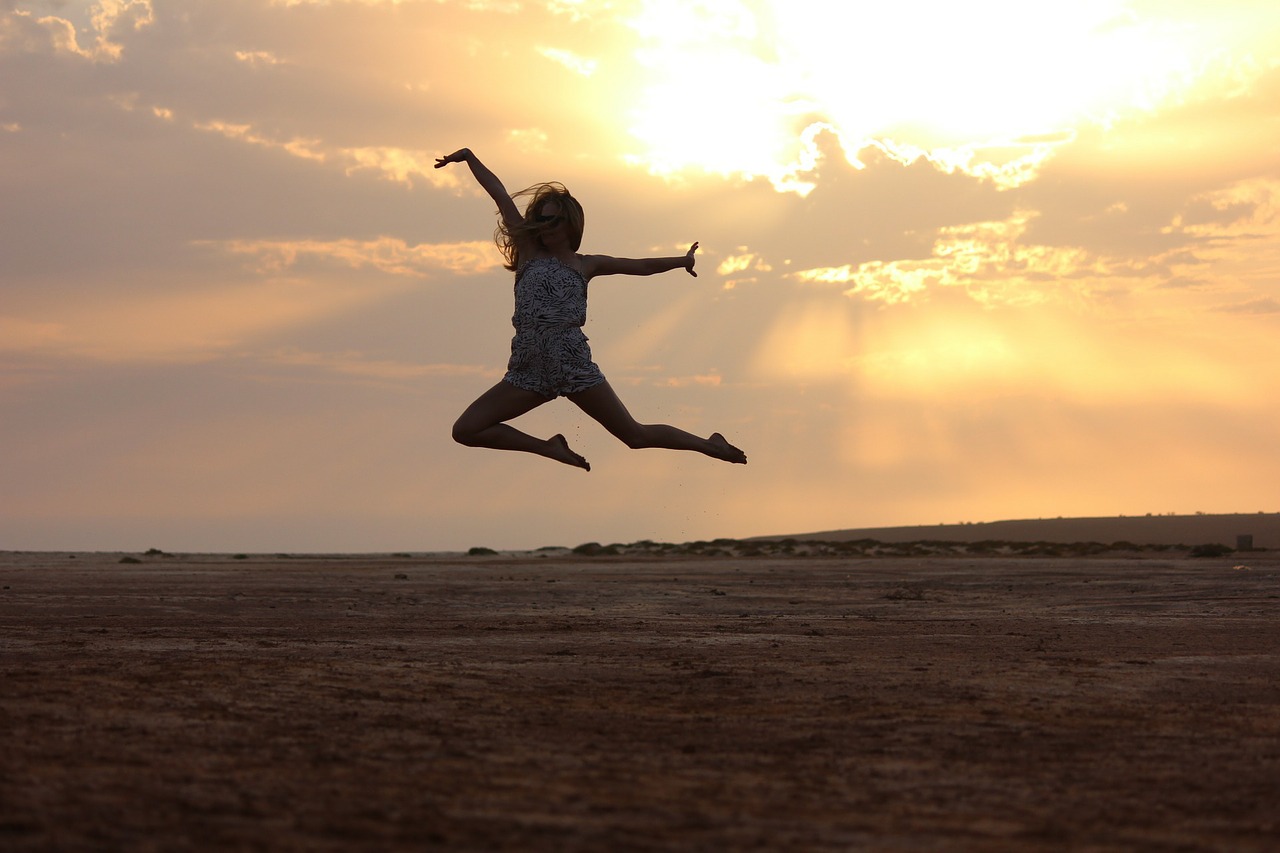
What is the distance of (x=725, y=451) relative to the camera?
10.4m

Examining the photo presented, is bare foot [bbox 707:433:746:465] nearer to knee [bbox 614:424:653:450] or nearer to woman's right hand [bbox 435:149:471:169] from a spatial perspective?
knee [bbox 614:424:653:450]

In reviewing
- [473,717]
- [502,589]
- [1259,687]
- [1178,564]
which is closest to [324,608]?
[502,589]

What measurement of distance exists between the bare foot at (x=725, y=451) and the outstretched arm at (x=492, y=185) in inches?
87.9

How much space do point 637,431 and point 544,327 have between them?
1.05 m

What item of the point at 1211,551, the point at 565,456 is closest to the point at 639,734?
the point at 565,456

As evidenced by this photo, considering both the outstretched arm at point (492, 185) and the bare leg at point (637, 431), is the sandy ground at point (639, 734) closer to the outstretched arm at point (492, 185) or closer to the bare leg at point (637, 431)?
the bare leg at point (637, 431)

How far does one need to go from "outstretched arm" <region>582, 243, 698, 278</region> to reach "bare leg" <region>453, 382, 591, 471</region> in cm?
109

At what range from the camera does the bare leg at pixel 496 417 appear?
9.39 meters

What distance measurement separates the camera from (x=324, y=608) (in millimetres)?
16453

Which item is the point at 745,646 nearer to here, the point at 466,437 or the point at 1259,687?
the point at 466,437

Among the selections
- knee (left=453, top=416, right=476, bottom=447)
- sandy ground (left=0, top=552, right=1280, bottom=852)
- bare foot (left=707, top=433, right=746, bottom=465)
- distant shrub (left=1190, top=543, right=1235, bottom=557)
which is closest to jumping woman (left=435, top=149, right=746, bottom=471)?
knee (left=453, top=416, right=476, bottom=447)

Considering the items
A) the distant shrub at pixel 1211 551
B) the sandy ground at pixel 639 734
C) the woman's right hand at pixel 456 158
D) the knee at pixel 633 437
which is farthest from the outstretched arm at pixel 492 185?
the distant shrub at pixel 1211 551

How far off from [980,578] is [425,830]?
21.7m

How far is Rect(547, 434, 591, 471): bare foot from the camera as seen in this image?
33.2 feet
